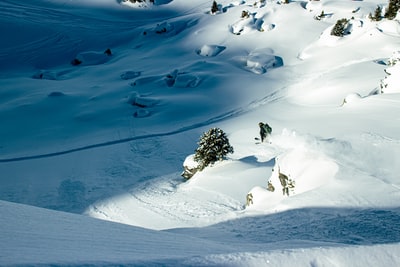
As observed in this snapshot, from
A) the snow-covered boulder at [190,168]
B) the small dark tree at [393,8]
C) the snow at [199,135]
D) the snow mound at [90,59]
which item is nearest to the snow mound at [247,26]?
the snow at [199,135]

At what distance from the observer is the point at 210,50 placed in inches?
1131

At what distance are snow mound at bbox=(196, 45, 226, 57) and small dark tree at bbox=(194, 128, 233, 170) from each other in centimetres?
1867

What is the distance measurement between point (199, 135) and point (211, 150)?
4.91m

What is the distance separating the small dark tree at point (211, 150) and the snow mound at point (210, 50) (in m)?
18.7

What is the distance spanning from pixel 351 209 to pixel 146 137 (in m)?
12.0

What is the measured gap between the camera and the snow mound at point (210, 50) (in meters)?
28.6

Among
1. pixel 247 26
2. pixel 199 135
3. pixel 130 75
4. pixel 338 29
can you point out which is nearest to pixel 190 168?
pixel 199 135

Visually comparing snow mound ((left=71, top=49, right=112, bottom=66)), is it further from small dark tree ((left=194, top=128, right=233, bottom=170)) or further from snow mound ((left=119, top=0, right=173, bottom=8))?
small dark tree ((left=194, top=128, right=233, bottom=170))

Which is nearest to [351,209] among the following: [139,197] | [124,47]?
[139,197]

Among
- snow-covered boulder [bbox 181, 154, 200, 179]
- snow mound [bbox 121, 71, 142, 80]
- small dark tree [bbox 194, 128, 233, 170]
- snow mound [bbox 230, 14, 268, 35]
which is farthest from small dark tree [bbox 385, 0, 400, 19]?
snow-covered boulder [bbox 181, 154, 200, 179]

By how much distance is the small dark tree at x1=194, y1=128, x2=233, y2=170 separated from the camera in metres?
11.0

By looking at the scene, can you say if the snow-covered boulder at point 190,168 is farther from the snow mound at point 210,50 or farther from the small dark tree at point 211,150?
the snow mound at point 210,50

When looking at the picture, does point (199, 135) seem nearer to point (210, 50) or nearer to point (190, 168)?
point (190, 168)

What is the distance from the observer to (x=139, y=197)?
10.5 m
